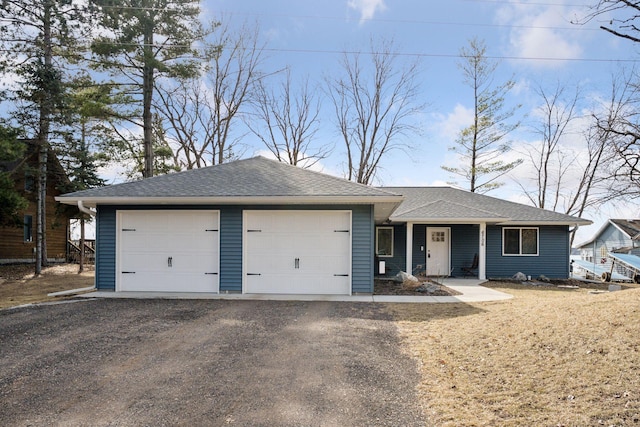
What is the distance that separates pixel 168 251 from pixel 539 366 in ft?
27.8

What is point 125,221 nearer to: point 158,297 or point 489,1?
point 158,297

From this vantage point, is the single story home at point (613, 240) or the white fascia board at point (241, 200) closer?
the white fascia board at point (241, 200)

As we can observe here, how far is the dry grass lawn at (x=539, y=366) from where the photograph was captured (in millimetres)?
3064

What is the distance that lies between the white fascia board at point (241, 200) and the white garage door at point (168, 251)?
1.28ft

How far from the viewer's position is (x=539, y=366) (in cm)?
392

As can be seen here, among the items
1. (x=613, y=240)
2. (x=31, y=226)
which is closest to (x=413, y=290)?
(x=31, y=226)

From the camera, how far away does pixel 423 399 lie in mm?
3500

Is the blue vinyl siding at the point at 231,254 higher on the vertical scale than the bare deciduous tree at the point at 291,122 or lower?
lower

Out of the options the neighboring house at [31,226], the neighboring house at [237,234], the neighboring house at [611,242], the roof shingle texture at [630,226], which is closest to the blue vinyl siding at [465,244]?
the neighboring house at [237,234]

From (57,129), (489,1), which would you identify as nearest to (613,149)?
(489,1)

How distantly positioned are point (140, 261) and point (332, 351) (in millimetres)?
6894

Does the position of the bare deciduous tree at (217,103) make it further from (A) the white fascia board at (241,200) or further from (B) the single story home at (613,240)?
(B) the single story home at (613,240)

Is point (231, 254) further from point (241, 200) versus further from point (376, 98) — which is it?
point (376, 98)

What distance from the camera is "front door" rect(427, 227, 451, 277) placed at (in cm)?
1505
